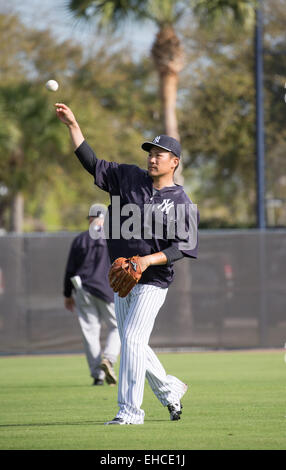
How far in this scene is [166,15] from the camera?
65.8 ft

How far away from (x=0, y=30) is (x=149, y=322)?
106 ft

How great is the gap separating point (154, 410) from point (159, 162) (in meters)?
2.42

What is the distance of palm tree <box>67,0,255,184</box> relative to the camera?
19.8 meters

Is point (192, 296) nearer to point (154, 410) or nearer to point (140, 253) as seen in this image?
point (154, 410)

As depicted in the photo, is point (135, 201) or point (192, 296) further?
point (192, 296)

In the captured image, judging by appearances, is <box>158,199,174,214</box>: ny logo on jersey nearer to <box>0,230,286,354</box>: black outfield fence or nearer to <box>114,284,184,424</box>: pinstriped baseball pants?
<box>114,284,184,424</box>: pinstriped baseball pants

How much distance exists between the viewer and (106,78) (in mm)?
37531

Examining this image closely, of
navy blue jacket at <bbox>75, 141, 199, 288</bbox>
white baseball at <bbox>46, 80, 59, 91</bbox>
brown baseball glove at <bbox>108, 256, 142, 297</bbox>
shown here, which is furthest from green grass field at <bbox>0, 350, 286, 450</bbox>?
white baseball at <bbox>46, 80, 59, 91</bbox>

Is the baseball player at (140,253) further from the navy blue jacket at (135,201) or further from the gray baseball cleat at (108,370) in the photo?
the gray baseball cleat at (108,370)

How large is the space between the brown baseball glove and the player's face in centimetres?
72


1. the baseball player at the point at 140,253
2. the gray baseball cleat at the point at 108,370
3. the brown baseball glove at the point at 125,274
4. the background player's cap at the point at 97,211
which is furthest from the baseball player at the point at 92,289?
the brown baseball glove at the point at 125,274

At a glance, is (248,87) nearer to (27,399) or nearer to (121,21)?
(121,21)

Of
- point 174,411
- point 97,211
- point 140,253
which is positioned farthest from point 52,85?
point 97,211

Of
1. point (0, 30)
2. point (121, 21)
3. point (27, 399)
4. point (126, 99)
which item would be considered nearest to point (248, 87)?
point (126, 99)
